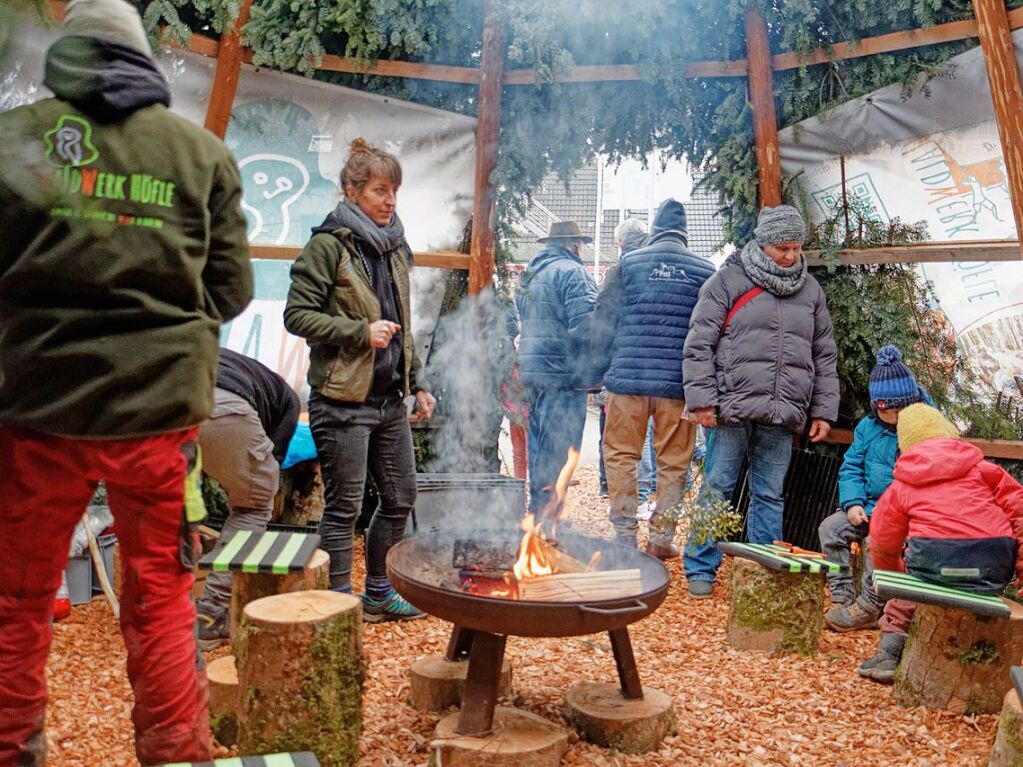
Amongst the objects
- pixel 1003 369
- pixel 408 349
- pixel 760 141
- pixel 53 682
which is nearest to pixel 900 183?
pixel 760 141

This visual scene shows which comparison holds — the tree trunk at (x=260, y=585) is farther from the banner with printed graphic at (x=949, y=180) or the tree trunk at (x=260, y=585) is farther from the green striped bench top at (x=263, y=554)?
the banner with printed graphic at (x=949, y=180)

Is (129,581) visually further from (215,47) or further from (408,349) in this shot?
(215,47)

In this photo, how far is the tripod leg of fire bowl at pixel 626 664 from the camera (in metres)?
3.47

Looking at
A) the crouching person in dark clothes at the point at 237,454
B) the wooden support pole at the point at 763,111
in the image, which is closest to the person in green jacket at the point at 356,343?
the crouching person in dark clothes at the point at 237,454

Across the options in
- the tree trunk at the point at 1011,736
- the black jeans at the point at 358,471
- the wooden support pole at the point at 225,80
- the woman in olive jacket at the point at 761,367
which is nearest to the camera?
the tree trunk at the point at 1011,736

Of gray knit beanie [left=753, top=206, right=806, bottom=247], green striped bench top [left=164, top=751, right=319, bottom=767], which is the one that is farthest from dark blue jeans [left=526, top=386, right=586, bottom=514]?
green striped bench top [left=164, top=751, right=319, bottom=767]

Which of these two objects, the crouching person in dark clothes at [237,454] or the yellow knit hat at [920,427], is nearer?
the crouching person in dark clothes at [237,454]

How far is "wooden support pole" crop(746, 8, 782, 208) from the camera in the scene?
6.07m

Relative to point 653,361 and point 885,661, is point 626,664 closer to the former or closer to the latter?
point 885,661

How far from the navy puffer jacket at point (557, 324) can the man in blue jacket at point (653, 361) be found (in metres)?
0.43

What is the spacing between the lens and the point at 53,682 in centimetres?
365

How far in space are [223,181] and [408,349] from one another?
2.05 metres

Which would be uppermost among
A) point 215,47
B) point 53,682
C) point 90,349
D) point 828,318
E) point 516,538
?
point 215,47

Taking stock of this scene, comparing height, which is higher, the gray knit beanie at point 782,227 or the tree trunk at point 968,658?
the gray knit beanie at point 782,227
